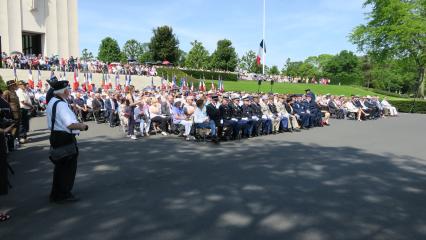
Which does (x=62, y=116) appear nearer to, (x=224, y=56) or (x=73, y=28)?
(x=73, y=28)

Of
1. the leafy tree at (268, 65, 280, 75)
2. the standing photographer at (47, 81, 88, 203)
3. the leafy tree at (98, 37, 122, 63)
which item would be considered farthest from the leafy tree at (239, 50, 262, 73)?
the standing photographer at (47, 81, 88, 203)

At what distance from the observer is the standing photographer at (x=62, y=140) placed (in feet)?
18.9

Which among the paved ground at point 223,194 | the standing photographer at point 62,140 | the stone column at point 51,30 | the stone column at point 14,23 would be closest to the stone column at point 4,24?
the stone column at point 14,23

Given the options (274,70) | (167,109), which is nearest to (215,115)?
(167,109)

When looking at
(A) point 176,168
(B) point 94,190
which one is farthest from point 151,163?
(B) point 94,190

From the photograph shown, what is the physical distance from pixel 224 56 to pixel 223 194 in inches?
2658

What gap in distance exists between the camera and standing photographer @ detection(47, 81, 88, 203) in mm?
5750

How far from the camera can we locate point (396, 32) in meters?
43.2

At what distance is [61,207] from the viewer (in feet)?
18.8

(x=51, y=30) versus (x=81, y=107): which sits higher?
(x=51, y=30)

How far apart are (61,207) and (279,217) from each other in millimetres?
3198

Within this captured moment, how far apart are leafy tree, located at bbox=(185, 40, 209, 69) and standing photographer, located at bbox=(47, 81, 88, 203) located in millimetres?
68591

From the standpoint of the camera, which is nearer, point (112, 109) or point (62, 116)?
point (62, 116)

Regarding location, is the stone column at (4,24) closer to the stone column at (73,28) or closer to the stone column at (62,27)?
the stone column at (62,27)
